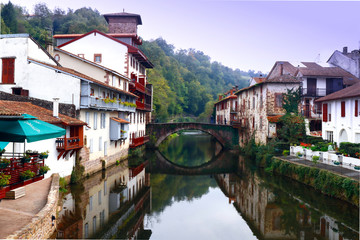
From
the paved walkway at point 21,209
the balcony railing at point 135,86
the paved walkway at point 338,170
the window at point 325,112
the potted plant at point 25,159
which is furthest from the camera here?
the balcony railing at point 135,86

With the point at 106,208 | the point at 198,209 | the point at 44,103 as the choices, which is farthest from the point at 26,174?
the point at 198,209

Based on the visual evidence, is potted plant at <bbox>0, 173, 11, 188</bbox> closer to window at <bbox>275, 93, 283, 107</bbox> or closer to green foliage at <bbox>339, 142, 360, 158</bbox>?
green foliage at <bbox>339, 142, 360, 158</bbox>

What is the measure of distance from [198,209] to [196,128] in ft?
96.0

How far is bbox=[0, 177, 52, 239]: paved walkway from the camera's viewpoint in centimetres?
1006

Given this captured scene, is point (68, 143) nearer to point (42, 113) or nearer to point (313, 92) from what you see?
point (42, 113)

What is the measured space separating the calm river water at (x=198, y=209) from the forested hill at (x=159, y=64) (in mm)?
37715

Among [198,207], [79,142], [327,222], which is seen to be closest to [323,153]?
[327,222]

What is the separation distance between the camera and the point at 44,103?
2059cm

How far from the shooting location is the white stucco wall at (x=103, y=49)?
120ft

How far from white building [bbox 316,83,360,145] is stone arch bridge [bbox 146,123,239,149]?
18.8 metres

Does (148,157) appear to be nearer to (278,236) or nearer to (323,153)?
(323,153)

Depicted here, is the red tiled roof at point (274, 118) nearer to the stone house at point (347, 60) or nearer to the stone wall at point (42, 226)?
the stone house at point (347, 60)

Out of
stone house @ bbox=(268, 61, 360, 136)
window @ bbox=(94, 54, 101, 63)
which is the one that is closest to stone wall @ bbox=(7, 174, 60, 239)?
window @ bbox=(94, 54, 101, 63)

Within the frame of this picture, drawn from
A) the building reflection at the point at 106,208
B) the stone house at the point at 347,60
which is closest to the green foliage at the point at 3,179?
the building reflection at the point at 106,208
